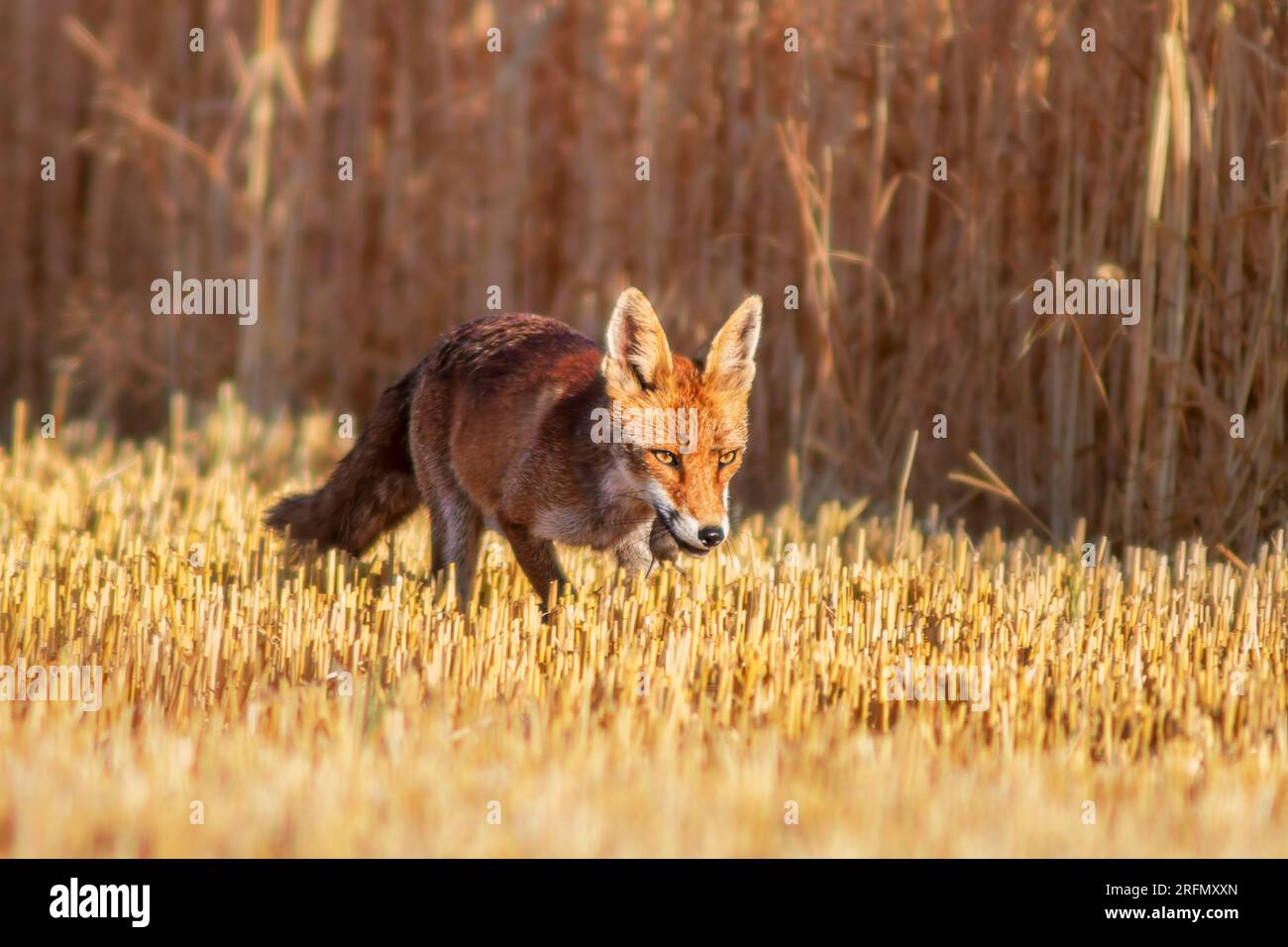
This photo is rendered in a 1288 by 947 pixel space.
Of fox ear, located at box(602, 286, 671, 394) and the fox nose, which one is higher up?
fox ear, located at box(602, 286, 671, 394)

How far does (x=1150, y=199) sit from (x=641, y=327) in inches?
105

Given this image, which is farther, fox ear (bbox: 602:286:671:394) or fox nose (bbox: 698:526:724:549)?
fox ear (bbox: 602:286:671:394)

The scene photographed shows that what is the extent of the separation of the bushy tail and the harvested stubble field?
0.18 meters

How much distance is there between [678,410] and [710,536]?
55cm

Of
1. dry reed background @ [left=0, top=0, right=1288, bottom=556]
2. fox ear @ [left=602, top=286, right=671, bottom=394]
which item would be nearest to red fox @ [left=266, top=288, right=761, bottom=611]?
fox ear @ [left=602, top=286, right=671, bottom=394]

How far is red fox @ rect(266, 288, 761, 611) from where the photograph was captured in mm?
5324

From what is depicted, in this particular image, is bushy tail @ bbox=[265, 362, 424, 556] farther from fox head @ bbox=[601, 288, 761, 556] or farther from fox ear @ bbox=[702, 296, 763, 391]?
fox ear @ bbox=[702, 296, 763, 391]

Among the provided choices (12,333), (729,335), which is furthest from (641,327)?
(12,333)

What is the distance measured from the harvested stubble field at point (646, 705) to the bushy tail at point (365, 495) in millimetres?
178

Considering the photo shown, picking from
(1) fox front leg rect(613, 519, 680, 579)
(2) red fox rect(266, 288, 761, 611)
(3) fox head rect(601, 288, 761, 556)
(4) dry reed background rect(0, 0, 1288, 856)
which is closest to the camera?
(4) dry reed background rect(0, 0, 1288, 856)

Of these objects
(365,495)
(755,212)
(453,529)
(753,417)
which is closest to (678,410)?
(453,529)

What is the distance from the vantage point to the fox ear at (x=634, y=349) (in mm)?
5348

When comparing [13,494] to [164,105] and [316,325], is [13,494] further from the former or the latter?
[164,105]

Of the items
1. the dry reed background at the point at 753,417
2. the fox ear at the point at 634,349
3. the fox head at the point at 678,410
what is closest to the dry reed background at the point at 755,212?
the dry reed background at the point at 753,417
